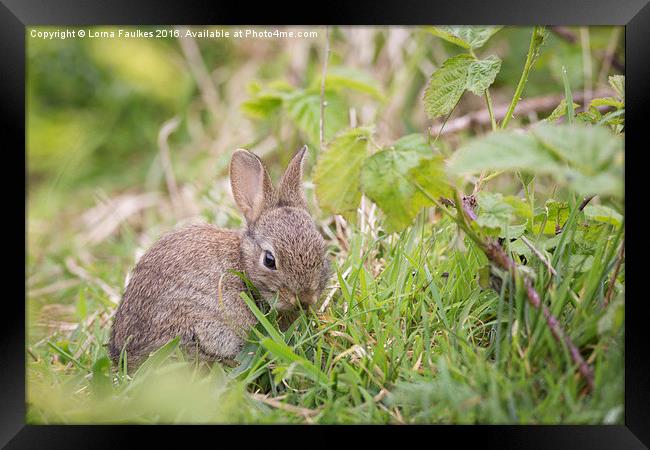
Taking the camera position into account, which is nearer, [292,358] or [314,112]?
[292,358]

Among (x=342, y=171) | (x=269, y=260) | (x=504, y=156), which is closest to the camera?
(x=504, y=156)

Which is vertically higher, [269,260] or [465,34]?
[465,34]

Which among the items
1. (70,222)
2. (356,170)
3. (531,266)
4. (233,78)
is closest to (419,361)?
(531,266)

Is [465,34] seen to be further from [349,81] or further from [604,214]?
[349,81]

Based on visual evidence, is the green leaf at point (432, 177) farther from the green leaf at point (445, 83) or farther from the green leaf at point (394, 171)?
the green leaf at point (445, 83)

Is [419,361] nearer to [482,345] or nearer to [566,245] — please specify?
[482,345]

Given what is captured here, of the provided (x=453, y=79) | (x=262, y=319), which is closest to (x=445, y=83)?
(x=453, y=79)

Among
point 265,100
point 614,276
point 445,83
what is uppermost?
point 265,100
